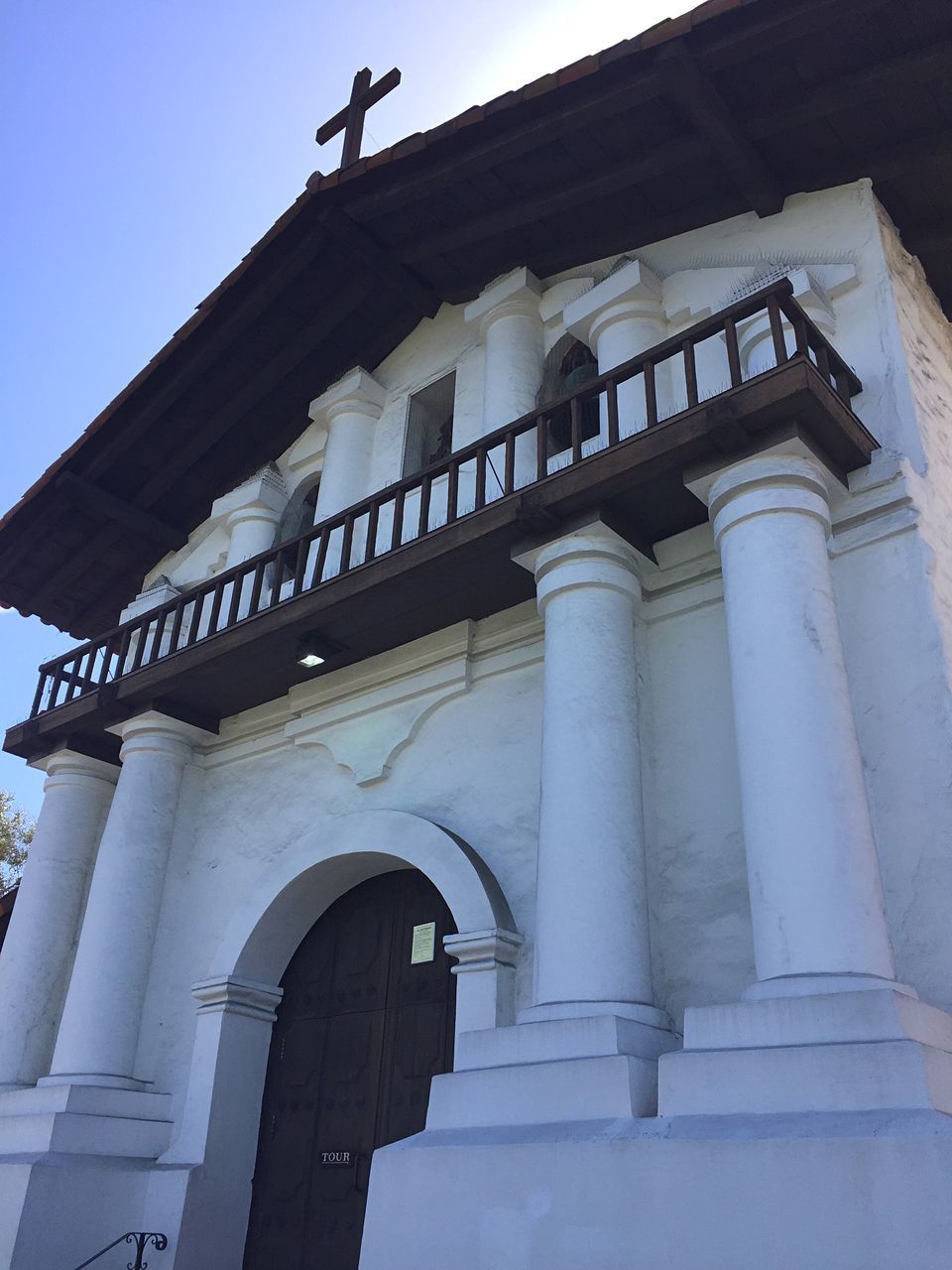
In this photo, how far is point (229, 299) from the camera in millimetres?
9844

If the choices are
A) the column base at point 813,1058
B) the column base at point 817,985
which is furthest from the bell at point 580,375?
the column base at point 813,1058

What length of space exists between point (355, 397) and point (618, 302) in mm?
2916

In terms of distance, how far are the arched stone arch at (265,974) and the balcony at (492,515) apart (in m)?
1.43

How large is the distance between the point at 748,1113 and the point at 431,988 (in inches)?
131

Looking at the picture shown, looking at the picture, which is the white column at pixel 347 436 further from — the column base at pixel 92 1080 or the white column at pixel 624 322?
the column base at pixel 92 1080

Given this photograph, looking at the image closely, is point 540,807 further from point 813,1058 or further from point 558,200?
point 558,200

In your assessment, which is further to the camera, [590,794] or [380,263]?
[380,263]

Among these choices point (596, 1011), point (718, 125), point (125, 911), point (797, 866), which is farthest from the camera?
point (125, 911)

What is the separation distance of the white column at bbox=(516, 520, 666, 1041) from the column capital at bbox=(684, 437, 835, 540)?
2.68 feet

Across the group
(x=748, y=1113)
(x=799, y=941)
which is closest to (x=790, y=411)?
(x=799, y=941)

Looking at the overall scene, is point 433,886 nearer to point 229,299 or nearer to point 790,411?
point 790,411

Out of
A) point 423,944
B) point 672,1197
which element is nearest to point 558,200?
point 423,944

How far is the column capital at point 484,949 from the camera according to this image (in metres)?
6.26

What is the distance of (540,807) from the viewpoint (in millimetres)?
5961
